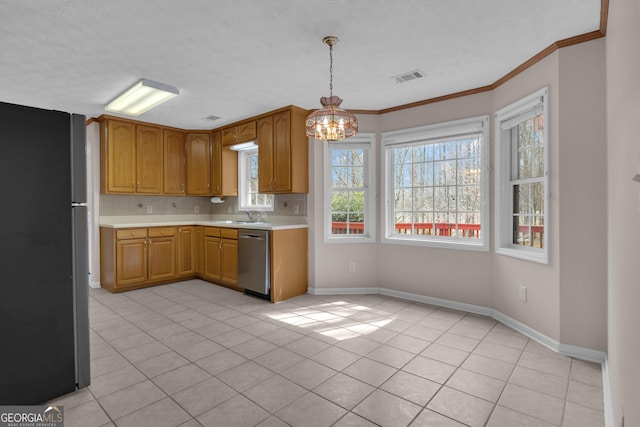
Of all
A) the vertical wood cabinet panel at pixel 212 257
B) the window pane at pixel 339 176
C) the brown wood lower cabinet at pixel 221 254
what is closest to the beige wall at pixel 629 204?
the window pane at pixel 339 176

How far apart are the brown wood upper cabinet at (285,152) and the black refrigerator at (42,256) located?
2398mm

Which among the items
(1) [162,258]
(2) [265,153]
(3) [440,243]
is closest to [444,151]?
(3) [440,243]

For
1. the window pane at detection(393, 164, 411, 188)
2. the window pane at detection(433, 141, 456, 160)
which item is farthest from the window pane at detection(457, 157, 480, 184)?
the window pane at detection(393, 164, 411, 188)

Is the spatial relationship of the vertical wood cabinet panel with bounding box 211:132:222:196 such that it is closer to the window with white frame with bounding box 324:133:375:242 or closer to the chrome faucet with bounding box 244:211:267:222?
the chrome faucet with bounding box 244:211:267:222

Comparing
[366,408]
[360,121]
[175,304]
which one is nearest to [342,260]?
[360,121]

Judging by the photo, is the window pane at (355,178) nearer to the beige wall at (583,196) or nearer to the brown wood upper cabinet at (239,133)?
the brown wood upper cabinet at (239,133)

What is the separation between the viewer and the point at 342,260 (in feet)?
14.4

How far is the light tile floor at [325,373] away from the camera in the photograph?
6.15ft

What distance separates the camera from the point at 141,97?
3684 mm

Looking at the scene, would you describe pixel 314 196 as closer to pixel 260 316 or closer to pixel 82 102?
pixel 260 316

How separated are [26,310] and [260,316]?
2.01m

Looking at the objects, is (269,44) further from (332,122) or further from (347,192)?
(347,192)

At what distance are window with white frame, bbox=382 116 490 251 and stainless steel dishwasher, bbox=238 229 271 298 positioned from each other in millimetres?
1562

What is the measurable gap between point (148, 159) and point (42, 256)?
341 centimetres
